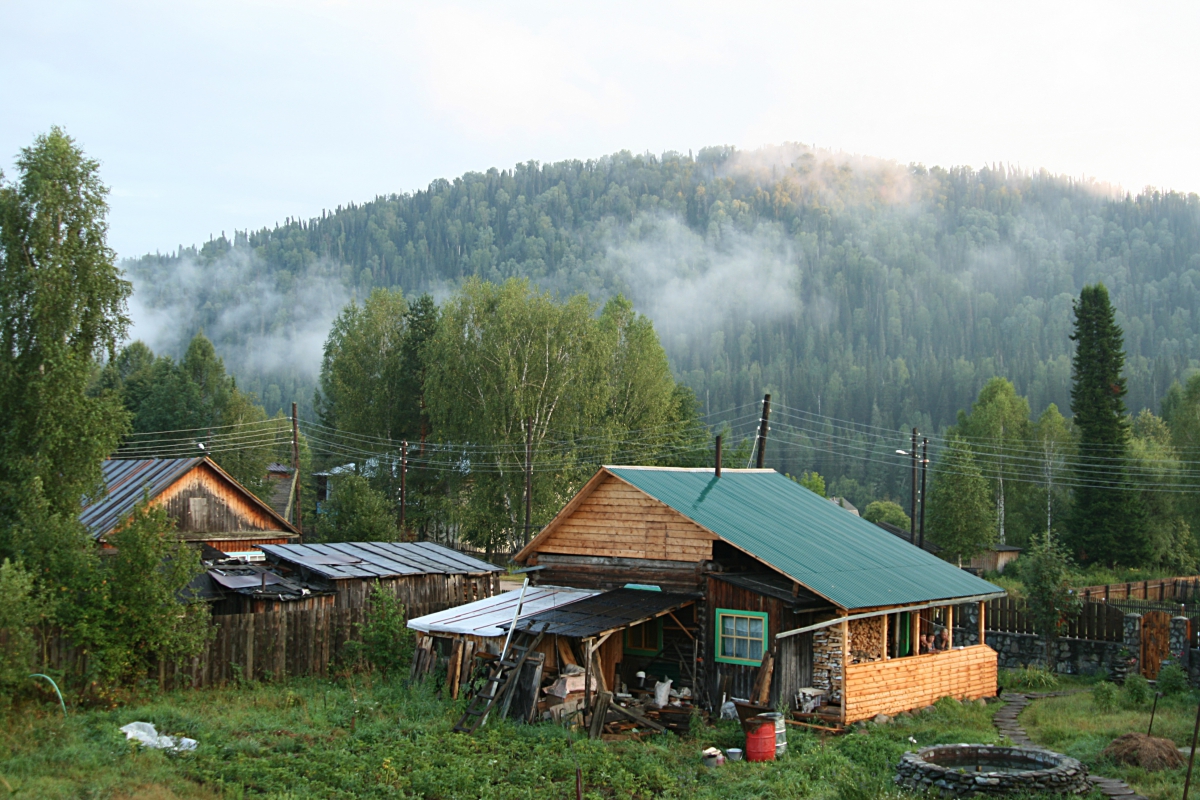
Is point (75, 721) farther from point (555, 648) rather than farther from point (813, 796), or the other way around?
point (813, 796)

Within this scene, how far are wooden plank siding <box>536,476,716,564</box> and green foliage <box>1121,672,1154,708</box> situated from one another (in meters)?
10.5

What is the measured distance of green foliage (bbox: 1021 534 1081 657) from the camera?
2780 centimetres

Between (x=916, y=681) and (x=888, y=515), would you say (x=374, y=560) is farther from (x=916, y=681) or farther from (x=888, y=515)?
(x=888, y=515)

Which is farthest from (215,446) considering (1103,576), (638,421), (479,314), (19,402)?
(1103,576)

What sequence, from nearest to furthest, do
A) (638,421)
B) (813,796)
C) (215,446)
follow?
(813,796) → (638,421) → (215,446)

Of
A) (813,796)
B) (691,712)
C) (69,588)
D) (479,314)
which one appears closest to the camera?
(813,796)

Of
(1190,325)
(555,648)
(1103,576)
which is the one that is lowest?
(1103,576)

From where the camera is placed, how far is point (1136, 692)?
2209cm

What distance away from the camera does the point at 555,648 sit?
19.7 metres

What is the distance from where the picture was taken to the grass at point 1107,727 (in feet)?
48.5

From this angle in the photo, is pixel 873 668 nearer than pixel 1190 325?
Yes

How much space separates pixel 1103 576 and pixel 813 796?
4457 cm

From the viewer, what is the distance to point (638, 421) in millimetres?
54156

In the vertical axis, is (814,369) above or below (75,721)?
above
